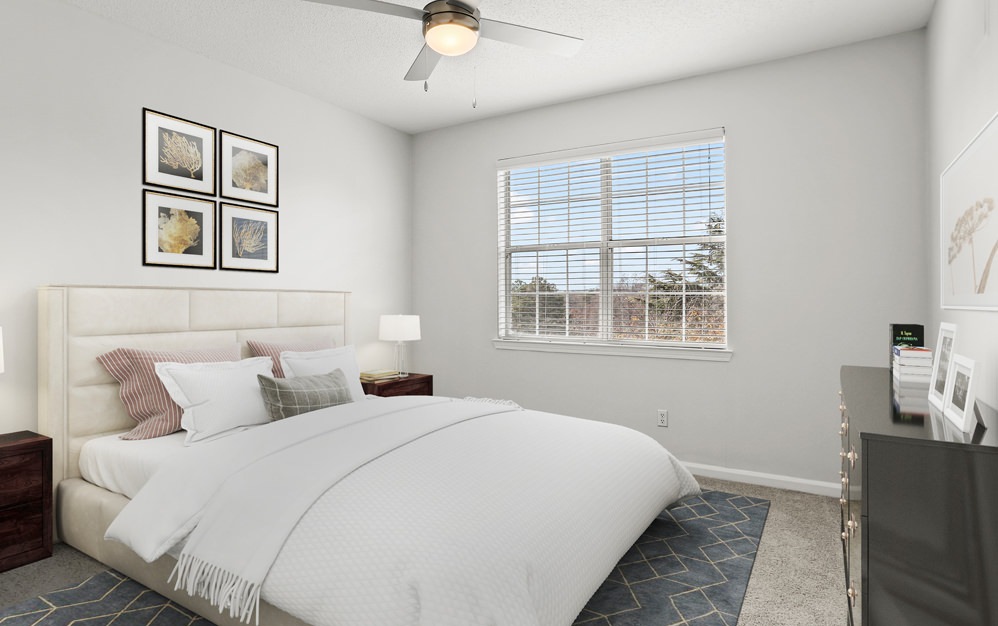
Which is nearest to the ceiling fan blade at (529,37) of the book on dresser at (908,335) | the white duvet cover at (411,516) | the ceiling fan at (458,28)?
the ceiling fan at (458,28)

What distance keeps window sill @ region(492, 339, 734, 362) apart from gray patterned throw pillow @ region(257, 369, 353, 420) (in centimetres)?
182

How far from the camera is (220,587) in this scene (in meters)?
1.79

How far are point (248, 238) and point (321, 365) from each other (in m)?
1.07

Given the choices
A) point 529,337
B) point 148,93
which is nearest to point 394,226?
point 529,337

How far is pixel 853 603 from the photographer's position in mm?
1687

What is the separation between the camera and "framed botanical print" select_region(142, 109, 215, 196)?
3195 millimetres

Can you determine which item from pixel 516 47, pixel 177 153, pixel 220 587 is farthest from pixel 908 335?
pixel 177 153

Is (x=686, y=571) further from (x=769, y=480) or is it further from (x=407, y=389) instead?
(x=407, y=389)

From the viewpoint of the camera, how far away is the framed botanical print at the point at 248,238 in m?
3.62

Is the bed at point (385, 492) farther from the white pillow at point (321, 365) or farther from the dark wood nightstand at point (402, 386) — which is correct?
the dark wood nightstand at point (402, 386)

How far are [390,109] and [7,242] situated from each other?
265cm

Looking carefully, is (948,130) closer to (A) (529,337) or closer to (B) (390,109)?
(A) (529,337)

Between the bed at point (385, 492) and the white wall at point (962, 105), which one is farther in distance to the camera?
the white wall at point (962, 105)

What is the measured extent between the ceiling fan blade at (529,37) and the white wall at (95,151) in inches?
81.8
